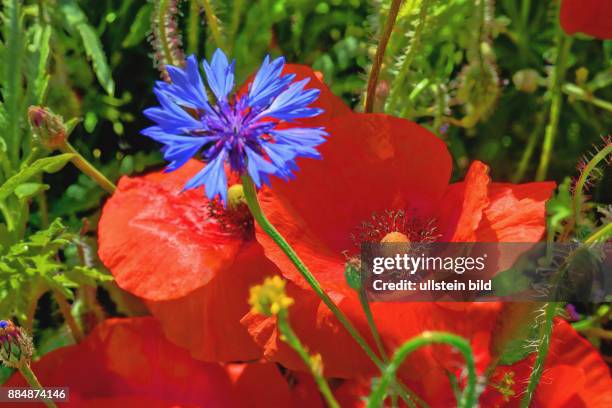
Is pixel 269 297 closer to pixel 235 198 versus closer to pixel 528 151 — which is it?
pixel 235 198

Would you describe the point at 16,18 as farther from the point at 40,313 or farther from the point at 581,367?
the point at 581,367

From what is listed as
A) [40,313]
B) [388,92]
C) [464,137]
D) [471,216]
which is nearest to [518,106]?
[464,137]

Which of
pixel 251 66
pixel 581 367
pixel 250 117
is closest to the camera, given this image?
pixel 250 117

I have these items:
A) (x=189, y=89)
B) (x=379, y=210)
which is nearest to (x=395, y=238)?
(x=379, y=210)

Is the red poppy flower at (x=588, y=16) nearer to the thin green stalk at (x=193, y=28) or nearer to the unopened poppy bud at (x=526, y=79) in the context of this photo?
the unopened poppy bud at (x=526, y=79)

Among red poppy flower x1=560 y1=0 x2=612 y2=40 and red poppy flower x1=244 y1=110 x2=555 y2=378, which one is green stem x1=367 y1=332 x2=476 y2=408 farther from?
red poppy flower x1=560 y1=0 x2=612 y2=40

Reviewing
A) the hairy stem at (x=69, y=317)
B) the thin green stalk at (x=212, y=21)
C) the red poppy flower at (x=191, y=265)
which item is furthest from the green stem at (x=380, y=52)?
the hairy stem at (x=69, y=317)
